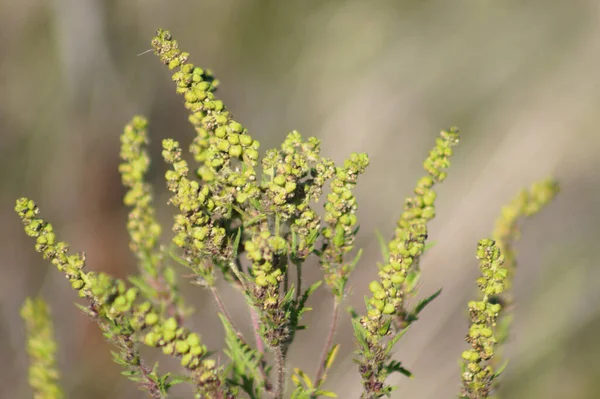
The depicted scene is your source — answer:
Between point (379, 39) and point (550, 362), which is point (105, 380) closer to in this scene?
point (550, 362)

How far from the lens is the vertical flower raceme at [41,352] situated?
1954 mm

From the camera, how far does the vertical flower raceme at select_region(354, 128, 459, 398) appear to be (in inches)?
68.1

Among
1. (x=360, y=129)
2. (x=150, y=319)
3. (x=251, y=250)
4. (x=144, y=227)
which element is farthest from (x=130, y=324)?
(x=360, y=129)

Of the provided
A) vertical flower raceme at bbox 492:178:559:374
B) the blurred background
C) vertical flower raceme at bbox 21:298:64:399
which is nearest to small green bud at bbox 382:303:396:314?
vertical flower raceme at bbox 492:178:559:374

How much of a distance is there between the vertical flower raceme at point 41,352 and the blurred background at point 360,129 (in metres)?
3.19

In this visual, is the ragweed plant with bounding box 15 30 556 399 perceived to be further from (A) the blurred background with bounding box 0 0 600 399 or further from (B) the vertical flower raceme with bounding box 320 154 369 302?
(A) the blurred background with bounding box 0 0 600 399

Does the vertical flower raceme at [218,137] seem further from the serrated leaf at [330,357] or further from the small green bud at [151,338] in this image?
the serrated leaf at [330,357]

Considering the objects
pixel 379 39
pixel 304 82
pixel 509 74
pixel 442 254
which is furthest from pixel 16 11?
pixel 509 74

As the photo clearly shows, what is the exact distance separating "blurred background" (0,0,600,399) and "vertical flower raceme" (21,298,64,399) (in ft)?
10.5

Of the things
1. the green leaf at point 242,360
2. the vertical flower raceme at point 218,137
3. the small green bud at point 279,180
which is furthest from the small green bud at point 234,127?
the green leaf at point 242,360

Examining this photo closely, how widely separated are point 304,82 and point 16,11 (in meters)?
4.35

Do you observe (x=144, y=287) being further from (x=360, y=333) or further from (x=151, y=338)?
(x=360, y=333)

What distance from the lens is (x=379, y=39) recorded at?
28.2ft

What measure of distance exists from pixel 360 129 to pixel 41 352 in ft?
19.7
